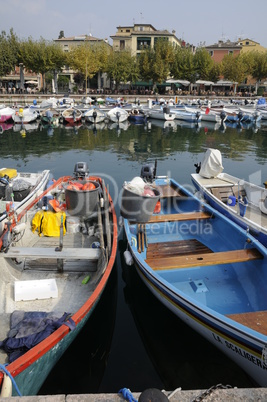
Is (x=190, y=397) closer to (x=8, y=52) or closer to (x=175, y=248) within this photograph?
(x=175, y=248)

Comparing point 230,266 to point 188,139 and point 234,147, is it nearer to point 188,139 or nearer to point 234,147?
point 234,147

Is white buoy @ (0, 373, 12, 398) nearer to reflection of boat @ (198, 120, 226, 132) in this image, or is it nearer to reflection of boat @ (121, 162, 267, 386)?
reflection of boat @ (121, 162, 267, 386)

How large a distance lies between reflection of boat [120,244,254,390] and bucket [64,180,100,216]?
10.1 feet

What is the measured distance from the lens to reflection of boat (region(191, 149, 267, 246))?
938 cm

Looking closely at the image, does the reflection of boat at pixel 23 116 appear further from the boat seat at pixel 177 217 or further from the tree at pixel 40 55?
the boat seat at pixel 177 217

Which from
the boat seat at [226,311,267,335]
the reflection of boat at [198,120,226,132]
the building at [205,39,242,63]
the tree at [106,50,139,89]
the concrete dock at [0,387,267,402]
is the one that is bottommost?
the boat seat at [226,311,267,335]

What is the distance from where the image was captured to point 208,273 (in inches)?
302

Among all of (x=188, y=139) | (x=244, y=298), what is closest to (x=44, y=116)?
(x=188, y=139)

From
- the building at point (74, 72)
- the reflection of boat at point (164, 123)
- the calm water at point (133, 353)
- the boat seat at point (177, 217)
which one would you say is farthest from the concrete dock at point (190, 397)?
the building at point (74, 72)

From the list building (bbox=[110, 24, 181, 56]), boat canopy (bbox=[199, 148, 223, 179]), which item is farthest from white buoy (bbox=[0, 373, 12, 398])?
building (bbox=[110, 24, 181, 56])

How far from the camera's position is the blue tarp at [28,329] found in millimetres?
4984

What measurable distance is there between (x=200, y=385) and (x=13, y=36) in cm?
6051

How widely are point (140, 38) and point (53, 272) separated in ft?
251

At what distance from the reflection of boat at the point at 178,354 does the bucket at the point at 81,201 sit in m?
3.08
